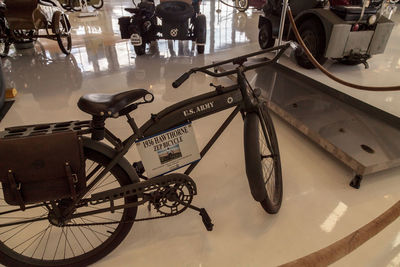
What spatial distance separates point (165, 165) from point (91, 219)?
74 centimetres

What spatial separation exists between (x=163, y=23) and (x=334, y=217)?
3924mm

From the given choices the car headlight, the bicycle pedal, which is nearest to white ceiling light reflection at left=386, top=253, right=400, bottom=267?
the bicycle pedal

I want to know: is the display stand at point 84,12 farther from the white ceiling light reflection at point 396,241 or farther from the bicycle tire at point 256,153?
the white ceiling light reflection at point 396,241

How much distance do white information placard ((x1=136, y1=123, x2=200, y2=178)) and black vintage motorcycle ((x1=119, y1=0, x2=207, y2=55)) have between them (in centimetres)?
351

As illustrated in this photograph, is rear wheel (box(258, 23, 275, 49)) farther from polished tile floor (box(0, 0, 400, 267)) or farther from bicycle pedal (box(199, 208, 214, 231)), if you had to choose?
bicycle pedal (box(199, 208, 214, 231))

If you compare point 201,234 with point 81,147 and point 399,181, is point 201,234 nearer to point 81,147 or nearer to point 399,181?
point 81,147

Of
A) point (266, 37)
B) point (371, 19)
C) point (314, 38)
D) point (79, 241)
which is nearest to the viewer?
point (79, 241)

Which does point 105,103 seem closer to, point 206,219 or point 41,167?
point 41,167

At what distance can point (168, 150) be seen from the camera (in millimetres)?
1539

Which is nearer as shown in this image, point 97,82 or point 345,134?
point 345,134

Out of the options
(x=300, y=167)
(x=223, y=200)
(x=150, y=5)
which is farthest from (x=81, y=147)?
(x=150, y=5)

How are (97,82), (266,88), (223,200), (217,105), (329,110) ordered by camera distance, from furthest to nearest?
(97,82) < (266,88) < (329,110) < (223,200) < (217,105)

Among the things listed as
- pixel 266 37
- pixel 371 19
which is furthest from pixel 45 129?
pixel 266 37

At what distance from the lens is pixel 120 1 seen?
979 centimetres
